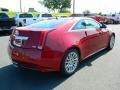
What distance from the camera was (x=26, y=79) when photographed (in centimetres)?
579

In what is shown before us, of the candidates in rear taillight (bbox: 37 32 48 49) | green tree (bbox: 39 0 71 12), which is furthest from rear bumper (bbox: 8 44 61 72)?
green tree (bbox: 39 0 71 12)

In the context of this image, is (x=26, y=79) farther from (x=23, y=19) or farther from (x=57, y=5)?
(x=57, y=5)

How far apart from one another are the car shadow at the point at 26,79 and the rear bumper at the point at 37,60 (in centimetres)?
34

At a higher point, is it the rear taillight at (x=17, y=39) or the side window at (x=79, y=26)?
the side window at (x=79, y=26)

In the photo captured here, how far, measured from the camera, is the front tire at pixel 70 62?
18.9 feet

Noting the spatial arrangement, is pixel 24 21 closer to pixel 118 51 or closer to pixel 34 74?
pixel 118 51

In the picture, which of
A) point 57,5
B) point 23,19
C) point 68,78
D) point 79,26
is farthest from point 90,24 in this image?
point 57,5

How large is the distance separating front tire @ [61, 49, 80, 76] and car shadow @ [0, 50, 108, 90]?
222 millimetres

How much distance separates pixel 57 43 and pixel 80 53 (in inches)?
44.9

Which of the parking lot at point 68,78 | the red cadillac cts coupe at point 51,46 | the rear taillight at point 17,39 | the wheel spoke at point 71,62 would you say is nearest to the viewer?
the parking lot at point 68,78

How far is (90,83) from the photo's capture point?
545 centimetres

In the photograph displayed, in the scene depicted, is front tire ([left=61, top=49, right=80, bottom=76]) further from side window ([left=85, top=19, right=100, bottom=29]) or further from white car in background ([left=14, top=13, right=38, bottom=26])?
white car in background ([left=14, top=13, right=38, bottom=26])

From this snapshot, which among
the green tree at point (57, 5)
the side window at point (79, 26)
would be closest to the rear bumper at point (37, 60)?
the side window at point (79, 26)

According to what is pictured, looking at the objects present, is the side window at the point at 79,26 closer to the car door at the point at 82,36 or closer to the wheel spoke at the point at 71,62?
the car door at the point at 82,36
